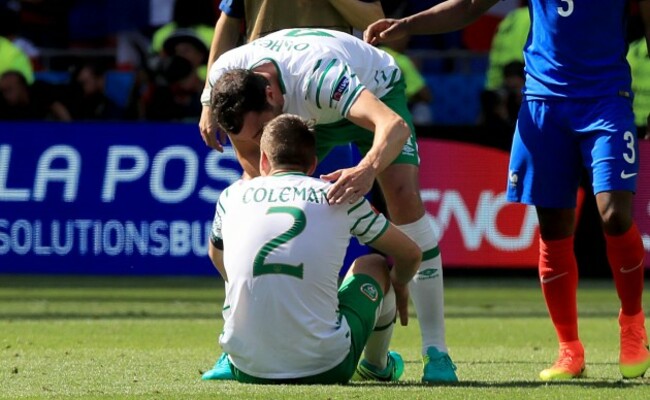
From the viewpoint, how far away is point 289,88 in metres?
6.18

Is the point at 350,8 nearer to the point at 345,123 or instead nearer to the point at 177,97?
the point at 345,123

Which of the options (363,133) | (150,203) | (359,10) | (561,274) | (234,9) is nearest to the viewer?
(363,133)

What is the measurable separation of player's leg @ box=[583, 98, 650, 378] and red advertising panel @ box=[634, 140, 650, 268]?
5.97m

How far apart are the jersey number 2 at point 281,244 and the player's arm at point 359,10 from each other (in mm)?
1784

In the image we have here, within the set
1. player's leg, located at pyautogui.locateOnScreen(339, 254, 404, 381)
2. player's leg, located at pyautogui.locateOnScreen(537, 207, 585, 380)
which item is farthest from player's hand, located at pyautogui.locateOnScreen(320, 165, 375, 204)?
player's leg, located at pyautogui.locateOnScreen(537, 207, 585, 380)


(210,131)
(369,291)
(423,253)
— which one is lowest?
(423,253)

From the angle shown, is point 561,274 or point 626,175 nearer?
point 626,175

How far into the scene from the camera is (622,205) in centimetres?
669

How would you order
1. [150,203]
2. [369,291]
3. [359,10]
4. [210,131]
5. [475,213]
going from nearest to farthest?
[369,291], [210,131], [359,10], [150,203], [475,213]

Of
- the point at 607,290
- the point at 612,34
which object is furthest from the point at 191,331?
the point at 607,290

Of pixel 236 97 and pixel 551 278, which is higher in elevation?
pixel 236 97

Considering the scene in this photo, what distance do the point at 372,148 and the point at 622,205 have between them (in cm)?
137

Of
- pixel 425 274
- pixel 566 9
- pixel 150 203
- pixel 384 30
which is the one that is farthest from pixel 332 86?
pixel 150 203

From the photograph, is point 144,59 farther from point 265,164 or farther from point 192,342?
point 265,164
